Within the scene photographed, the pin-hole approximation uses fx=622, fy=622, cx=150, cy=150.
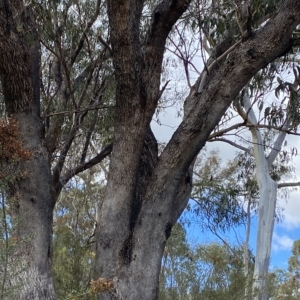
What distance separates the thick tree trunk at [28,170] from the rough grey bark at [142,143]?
1.70ft

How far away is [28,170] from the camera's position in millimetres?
5508

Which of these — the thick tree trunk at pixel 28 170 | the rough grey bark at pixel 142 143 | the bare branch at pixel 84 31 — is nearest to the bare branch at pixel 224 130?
the bare branch at pixel 84 31

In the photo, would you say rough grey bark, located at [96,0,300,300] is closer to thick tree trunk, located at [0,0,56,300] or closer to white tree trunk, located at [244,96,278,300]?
thick tree trunk, located at [0,0,56,300]

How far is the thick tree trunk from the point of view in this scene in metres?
5.20

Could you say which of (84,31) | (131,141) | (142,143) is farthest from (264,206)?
(131,141)

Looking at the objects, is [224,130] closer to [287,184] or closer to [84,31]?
[84,31]

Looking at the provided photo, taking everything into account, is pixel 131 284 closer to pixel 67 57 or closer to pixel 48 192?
pixel 48 192

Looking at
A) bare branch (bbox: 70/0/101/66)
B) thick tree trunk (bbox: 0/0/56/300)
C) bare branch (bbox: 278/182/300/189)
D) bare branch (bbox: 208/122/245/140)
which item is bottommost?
thick tree trunk (bbox: 0/0/56/300)

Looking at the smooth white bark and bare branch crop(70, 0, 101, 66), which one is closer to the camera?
bare branch crop(70, 0, 101, 66)

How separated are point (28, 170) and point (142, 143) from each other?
1.08 m

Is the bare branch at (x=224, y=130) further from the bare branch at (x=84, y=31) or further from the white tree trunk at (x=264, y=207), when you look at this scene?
the white tree trunk at (x=264, y=207)

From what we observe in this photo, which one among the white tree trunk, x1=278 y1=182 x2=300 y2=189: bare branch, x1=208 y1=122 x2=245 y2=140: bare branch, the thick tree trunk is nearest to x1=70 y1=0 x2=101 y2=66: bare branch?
the thick tree trunk

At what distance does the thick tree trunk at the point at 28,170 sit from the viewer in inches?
205

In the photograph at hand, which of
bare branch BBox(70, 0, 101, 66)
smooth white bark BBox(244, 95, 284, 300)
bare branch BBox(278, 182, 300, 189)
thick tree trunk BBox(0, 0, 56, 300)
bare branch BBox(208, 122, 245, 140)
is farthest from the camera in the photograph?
bare branch BBox(278, 182, 300, 189)
